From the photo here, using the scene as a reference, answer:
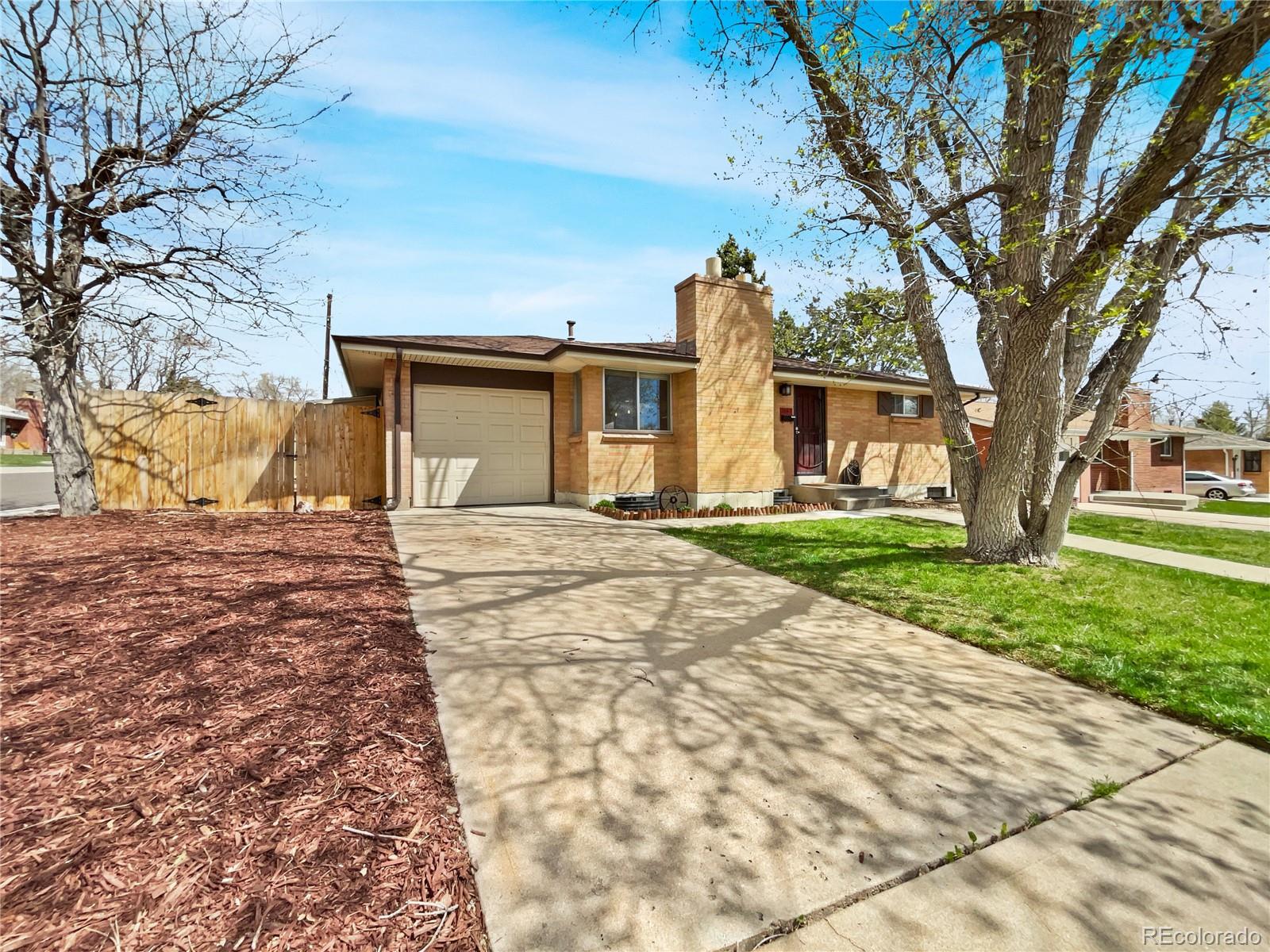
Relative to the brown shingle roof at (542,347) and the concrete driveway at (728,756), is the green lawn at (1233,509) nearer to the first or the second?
the brown shingle roof at (542,347)

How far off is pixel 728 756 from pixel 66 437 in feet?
34.8

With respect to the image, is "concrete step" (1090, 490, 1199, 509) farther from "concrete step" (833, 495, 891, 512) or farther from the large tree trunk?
the large tree trunk

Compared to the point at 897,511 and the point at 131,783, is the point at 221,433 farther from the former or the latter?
the point at 897,511

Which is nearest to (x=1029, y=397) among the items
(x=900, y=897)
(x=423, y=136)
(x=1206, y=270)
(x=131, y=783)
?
(x=1206, y=270)

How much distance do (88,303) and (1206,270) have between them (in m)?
14.2

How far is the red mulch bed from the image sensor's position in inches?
57.1

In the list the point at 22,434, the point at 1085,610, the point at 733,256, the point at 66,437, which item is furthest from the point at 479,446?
the point at 22,434

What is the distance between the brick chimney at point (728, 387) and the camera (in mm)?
11148

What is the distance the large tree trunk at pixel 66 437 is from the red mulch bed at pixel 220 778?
17.6ft

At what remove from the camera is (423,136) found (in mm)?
7141

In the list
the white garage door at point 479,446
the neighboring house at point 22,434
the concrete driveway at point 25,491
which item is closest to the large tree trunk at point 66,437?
the concrete driveway at point 25,491

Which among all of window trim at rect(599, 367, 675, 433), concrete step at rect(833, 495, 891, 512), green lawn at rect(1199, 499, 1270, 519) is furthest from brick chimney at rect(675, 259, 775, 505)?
green lawn at rect(1199, 499, 1270, 519)

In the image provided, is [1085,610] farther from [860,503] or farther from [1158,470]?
[1158,470]

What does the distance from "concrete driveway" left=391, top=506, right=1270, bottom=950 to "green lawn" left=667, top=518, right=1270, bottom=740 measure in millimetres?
370
